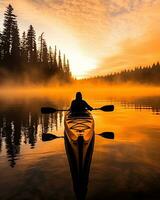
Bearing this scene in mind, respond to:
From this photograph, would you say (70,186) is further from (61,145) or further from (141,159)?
(61,145)

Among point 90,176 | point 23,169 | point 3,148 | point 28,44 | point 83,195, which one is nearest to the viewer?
point 83,195

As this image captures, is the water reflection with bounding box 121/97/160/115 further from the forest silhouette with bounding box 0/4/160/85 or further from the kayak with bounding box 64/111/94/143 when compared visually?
the forest silhouette with bounding box 0/4/160/85

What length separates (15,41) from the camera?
62.4 metres

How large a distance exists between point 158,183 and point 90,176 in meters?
1.86

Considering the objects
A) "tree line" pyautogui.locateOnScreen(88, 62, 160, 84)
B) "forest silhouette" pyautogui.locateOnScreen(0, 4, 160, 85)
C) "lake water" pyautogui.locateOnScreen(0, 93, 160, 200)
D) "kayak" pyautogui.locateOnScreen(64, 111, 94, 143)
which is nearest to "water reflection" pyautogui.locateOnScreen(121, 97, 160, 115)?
"lake water" pyautogui.locateOnScreen(0, 93, 160, 200)

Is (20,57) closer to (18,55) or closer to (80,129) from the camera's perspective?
(18,55)

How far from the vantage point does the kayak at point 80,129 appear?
8395 millimetres

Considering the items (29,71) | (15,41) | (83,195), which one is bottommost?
(83,195)

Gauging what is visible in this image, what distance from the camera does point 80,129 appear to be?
9555 millimetres

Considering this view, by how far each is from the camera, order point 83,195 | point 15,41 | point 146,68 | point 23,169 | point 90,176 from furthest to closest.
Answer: point 146,68
point 15,41
point 23,169
point 90,176
point 83,195

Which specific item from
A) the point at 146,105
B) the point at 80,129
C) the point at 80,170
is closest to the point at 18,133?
the point at 80,129

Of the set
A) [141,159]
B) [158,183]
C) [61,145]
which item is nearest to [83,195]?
[158,183]

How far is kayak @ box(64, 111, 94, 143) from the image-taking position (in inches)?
331

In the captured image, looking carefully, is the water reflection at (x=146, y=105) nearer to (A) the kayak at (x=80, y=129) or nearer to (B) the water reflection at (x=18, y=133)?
(B) the water reflection at (x=18, y=133)
